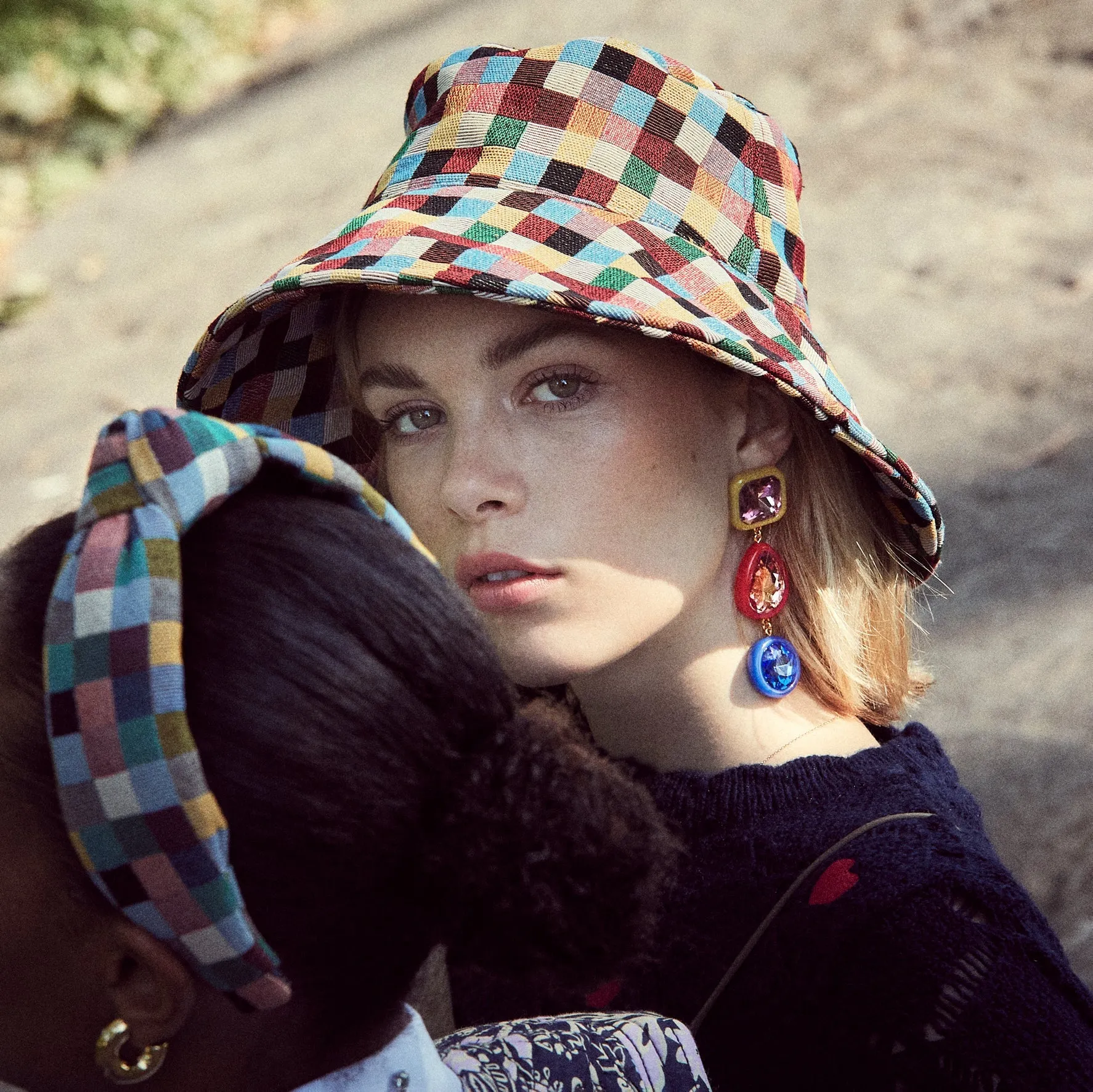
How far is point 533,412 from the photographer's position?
78.4 inches

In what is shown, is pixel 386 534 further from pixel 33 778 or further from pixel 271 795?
pixel 33 778

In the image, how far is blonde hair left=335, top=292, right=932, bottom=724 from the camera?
2197 mm

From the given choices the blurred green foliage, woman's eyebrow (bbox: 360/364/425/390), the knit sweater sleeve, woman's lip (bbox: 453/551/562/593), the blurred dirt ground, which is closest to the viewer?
the knit sweater sleeve

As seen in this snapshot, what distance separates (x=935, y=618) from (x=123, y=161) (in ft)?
23.6

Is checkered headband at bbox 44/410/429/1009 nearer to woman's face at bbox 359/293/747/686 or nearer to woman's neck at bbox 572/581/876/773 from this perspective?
woman's face at bbox 359/293/747/686

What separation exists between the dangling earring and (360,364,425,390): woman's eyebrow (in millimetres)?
517

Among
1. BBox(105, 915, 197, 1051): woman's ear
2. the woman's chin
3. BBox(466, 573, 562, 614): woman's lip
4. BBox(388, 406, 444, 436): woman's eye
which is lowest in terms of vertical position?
BBox(105, 915, 197, 1051): woman's ear

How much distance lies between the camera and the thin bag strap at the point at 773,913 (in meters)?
1.84

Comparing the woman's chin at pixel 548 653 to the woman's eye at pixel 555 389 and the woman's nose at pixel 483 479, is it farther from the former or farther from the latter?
the woman's eye at pixel 555 389

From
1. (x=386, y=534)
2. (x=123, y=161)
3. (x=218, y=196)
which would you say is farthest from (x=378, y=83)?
(x=386, y=534)

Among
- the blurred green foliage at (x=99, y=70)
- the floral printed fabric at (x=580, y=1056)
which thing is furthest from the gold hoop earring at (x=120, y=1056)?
the blurred green foliage at (x=99, y=70)

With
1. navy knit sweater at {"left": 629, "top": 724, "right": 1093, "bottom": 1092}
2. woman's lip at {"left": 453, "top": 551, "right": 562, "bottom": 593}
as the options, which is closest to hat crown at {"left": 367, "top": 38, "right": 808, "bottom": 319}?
woman's lip at {"left": 453, "top": 551, "right": 562, "bottom": 593}

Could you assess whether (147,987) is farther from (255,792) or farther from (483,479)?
(483,479)

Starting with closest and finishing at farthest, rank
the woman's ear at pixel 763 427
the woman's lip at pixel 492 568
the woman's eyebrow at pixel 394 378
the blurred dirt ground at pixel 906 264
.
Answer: the woman's lip at pixel 492 568
the woman's eyebrow at pixel 394 378
the woman's ear at pixel 763 427
the blurred dirt ground at pixel 906 264
